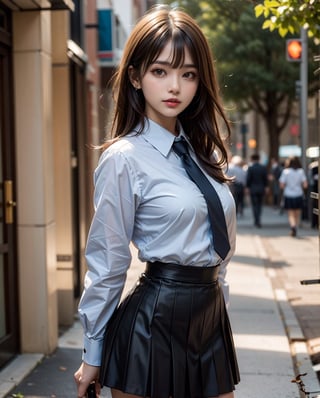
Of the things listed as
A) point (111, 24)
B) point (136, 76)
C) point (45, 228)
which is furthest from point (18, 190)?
point (111, 24)

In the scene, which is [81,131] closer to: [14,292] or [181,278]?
[14,292]

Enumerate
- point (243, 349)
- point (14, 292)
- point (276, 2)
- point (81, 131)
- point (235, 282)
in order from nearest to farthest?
point (276, 2) → point (14, 292) → point (243, 349) → point (81, 131) → point (235, 282)

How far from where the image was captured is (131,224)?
228cm

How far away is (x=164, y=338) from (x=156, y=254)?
10.9 inches

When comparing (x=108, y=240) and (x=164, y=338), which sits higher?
(x=108, y=240)

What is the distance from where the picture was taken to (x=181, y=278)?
2275mm

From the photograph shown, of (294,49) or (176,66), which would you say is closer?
(176,66)

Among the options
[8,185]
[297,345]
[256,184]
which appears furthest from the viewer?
[256,184]

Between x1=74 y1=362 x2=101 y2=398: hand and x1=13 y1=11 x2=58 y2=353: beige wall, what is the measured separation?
310cm

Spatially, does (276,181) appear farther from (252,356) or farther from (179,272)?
(179,272)

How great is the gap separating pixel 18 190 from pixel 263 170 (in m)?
13.6

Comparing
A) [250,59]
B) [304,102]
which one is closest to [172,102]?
[304,102]

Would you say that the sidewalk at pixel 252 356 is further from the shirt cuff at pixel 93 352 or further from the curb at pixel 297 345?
the shirt cuff at pixel 93 352

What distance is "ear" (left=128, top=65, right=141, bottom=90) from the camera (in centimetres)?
241
